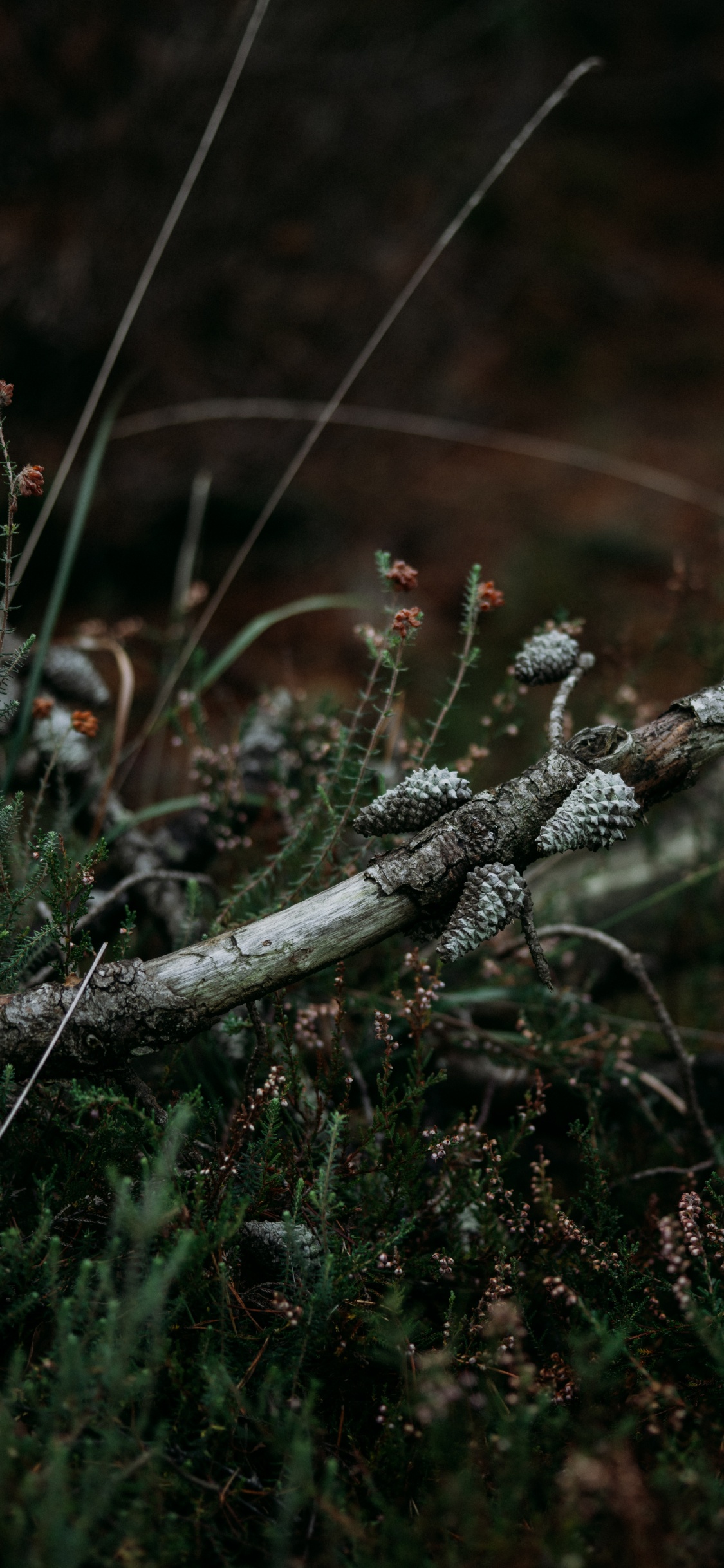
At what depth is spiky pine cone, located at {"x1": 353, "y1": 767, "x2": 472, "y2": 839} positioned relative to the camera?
3.26 feet

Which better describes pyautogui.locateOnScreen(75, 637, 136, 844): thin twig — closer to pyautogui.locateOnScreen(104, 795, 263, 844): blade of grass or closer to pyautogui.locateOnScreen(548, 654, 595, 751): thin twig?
pyautogui.locateOnScreen(104, 795, 263, 844): blade of grass

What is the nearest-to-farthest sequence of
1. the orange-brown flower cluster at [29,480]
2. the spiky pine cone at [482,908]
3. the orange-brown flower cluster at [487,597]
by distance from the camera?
the spiky pine cone at [482,908]
the orange-brown flower cluster at [29,480]
the orange-brown flower cluster at [487,597]

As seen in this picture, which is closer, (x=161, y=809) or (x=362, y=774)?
(x=362, y=774)

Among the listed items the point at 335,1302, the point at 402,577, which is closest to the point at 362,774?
the point at 402,577

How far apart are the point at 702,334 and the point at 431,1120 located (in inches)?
158

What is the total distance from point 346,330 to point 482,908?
2760 millimetres

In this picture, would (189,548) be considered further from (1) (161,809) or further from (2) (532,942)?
(2) (532,942)

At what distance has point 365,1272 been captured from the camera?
3.13 feet

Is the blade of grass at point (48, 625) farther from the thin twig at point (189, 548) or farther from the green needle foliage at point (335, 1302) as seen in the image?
the thin twig at point (189, 548)

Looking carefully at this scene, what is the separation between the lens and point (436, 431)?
297cm

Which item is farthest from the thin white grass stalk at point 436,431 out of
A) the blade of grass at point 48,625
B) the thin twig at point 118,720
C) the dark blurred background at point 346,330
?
the thin twig at point 118,720

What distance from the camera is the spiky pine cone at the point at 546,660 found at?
43.0 inches

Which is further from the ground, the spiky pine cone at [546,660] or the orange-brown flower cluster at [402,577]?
the orange-brown flower cluster at [402,577]

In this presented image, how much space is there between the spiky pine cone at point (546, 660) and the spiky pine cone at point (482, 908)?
29cm
